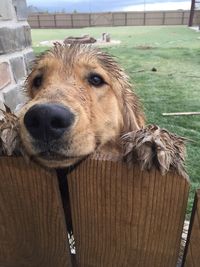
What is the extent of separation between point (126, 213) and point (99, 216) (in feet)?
0.33

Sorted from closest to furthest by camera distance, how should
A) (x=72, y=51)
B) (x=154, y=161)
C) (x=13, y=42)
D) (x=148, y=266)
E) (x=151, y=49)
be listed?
1. (x=154, y=161)
2. (x=148, y=266)
3. (x=72, y=51)
4. (x=13, y=42)
5. (x=151, y=49)

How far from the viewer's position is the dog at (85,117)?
43.9 inches

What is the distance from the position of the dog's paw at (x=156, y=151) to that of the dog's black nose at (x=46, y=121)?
0.78ft

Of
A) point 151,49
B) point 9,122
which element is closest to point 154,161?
point 9,122

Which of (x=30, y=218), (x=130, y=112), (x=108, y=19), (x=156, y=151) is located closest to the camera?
(x=156, y=151)

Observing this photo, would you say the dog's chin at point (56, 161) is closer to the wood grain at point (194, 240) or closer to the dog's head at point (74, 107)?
the dog's head at point (74, 107)

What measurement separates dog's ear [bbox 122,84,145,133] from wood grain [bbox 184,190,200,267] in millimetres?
1019

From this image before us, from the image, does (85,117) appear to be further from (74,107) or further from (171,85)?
(171,85)

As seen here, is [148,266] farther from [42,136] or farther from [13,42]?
[13,42]

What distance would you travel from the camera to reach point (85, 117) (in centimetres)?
147

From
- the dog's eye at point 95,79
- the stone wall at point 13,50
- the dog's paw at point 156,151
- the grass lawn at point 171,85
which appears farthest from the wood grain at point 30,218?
the grass lawn at point 171,85

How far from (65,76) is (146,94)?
13.0 ft

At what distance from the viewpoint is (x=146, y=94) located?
5.66 metres

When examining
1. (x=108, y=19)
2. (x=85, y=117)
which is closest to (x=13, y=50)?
(x=85, y=117)
